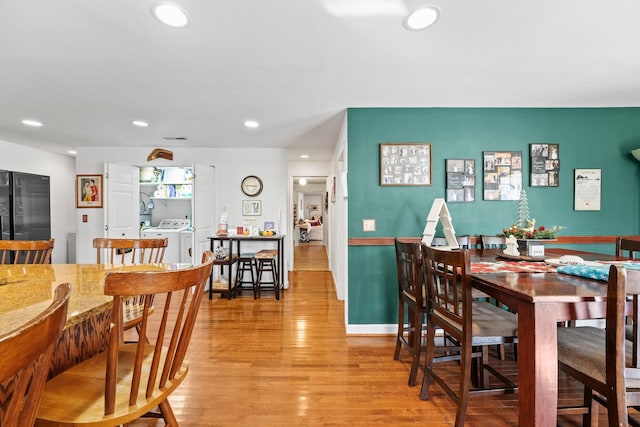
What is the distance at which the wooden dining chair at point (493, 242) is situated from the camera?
268cm

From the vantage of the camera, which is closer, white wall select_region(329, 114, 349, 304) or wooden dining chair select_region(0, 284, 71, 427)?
wooden dining chair select_region(0, 284, 71, 427)

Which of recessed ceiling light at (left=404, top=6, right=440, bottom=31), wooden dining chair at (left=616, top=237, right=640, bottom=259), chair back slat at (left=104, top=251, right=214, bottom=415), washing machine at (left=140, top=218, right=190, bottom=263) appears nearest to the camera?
chair back slat at (left=104, top=251, right=214, bottom=415)

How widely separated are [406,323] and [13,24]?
3620mm

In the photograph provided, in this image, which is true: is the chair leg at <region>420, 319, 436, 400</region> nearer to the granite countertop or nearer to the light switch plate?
the light switch plate

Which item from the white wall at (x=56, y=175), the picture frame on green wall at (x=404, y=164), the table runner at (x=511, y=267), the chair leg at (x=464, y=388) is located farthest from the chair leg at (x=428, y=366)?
the white wall at (x=56, y=175)

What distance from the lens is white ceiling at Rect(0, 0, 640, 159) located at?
160cm

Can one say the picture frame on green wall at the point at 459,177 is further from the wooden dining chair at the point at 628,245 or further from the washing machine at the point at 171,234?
the washing machine at the point at 171,234

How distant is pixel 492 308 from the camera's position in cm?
190

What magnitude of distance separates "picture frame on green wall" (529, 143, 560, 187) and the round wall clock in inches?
146

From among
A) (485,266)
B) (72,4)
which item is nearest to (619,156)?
(485,266)

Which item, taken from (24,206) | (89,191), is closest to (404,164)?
(89,191)

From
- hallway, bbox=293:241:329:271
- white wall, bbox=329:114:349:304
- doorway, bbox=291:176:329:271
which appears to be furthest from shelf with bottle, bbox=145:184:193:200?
white wall, bbox=329:114:349:304

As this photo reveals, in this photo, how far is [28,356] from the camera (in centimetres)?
46

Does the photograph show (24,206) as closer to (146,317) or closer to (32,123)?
(32,123)
